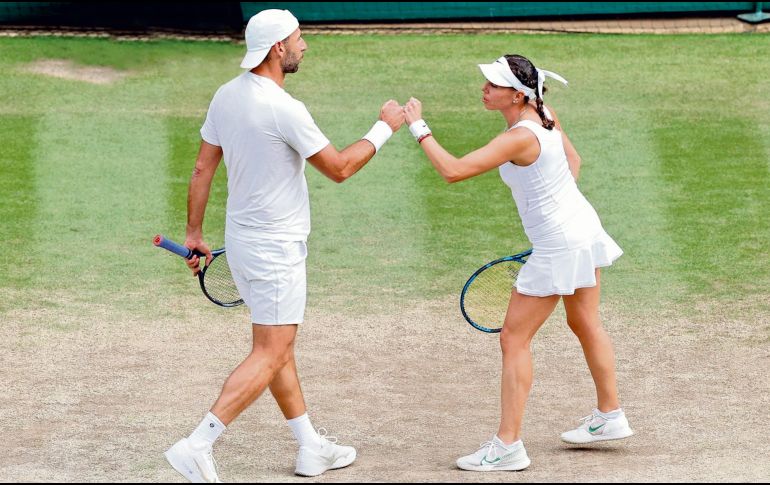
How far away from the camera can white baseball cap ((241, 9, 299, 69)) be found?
224 inches

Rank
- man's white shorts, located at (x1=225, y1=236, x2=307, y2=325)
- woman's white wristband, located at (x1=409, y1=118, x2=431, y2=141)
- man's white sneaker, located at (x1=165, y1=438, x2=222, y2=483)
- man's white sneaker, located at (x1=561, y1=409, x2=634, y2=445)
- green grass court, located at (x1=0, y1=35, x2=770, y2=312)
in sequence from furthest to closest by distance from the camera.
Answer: green grass court, located at (x1=0, y1=35, x2=770, y2=312)
man's white sneaker, located at (x1=561, y1=409, x2=634, y2=445)
woman's white wristband, located at (x1=409, y1=118, x2=431, y2=141)
man's white shorts, located at (x1=225, y1=236, x2=307, y2=325)
man's white sneaker, located at (x1=165, y1=438, x2=222, y2=483)

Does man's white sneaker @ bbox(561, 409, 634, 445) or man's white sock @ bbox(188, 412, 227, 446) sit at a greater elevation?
man's white sock @ bbox(188, 412, 227, 446)

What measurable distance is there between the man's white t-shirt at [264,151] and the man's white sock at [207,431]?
82 cm

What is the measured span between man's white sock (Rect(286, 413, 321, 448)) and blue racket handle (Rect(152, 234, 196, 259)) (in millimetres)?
904

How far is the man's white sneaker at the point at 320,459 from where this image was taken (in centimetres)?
600

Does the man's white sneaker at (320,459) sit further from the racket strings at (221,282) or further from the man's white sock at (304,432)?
the racket strings at (221,282)

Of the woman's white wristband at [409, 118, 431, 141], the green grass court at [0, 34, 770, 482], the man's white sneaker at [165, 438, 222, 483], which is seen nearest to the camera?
the man's white sneaker at [165, 438, 222, 483]

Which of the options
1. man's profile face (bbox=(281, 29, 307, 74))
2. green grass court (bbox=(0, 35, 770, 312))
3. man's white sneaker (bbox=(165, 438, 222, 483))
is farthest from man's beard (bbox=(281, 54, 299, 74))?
green grass court (bbox=(0, 35, 770, 312))

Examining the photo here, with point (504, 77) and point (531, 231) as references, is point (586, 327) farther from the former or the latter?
point (504, 77)

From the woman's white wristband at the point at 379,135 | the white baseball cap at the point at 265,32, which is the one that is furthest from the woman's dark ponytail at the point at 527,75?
the white baseball cap at the point at 265,32

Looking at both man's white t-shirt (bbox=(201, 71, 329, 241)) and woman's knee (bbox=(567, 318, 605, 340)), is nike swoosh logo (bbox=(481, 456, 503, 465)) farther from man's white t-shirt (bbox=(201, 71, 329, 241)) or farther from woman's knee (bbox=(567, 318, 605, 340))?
man's white t-shirt (bbox=(201, 71, 329, 241))

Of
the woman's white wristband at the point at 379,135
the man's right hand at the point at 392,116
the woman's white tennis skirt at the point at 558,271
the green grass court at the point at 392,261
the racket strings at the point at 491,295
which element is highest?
the man's right hand at the point at 392,116

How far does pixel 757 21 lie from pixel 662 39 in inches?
40.9

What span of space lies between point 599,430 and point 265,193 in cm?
203
